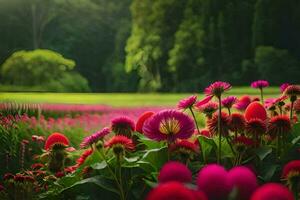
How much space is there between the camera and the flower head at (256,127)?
2.91ft

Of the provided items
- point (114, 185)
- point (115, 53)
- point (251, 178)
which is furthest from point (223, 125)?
point (115, 53)

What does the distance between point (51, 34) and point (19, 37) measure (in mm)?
172

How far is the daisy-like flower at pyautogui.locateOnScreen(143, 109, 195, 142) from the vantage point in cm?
79

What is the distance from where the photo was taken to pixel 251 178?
1.59 feet

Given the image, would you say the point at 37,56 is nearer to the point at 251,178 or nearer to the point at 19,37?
the point at 19,37

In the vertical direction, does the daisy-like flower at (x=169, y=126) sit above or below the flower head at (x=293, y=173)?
above

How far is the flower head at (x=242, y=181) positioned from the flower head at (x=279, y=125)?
16.5 inches

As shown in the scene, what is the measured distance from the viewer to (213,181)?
0.47m

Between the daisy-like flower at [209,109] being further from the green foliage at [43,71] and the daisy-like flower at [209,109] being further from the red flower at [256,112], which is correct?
the green foliage at [43,71]

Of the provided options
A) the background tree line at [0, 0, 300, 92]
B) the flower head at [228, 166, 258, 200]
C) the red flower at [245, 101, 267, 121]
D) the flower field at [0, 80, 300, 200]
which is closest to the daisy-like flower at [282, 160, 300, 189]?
the flower field at [0, 80, 300, 200]

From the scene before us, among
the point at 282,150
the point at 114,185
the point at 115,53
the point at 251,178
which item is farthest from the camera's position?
the point at 115,53

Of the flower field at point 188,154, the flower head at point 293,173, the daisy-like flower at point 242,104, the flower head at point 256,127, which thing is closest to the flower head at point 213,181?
the flower field at point 188,154

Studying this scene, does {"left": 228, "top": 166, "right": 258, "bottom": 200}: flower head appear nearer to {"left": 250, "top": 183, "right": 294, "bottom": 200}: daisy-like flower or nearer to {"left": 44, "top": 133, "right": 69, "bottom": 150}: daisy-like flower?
{"left": 250, "top": 183, "right": 294, "bottom": 200}: daisy-like flower

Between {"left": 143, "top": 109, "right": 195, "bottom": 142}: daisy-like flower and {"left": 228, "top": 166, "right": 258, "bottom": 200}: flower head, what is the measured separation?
31 cm
